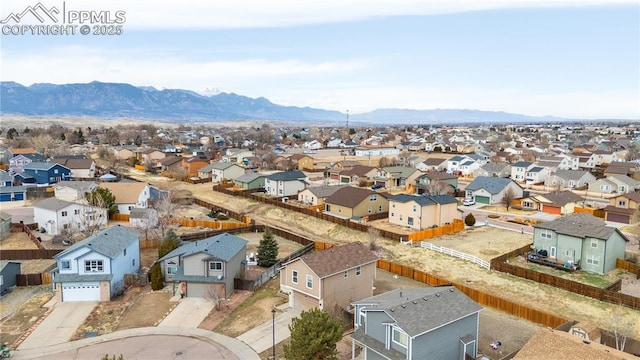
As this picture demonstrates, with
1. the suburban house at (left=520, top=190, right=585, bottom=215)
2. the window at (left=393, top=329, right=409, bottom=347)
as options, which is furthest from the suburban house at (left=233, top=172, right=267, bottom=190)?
the window at (left=393, top=329, right=409, bottom=347)

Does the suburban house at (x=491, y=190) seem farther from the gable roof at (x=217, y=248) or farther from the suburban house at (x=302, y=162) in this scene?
the suburban house at (x=302, y=162)

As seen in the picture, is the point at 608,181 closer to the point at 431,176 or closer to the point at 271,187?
the point at 431,176

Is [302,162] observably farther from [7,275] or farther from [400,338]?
[400,338]

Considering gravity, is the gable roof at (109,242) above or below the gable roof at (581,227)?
below

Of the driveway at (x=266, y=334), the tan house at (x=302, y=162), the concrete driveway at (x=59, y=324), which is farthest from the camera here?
the tan house at (x=302, y=162)

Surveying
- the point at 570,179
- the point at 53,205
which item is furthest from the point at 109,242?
the point at 570,179

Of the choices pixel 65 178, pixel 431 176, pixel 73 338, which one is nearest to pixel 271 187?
pixel 431 176

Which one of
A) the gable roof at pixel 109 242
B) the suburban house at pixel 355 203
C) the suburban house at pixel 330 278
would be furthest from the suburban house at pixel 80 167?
the suburban house at pixel 330 278
